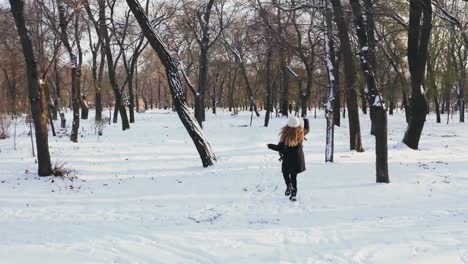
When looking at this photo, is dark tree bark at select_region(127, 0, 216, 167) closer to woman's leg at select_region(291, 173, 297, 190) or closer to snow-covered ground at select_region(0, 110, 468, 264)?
snow-covered ground at select_region(0, 110, 468, 264)

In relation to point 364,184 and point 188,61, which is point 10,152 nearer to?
point 364,184

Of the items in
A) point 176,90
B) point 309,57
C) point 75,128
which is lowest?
point 75,128

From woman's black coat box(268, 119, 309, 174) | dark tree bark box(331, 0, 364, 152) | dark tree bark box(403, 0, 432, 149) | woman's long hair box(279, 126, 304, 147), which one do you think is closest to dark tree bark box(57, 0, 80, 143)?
dark tree bark box(331, 0, 364, 152)

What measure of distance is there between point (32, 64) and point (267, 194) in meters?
6.33

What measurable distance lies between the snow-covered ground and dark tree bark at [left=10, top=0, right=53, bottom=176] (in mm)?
524

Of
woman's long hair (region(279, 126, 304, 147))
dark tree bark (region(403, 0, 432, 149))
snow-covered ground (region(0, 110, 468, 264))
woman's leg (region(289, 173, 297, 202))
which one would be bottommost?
snow-covered ground (region(0, 110, 468, 264))

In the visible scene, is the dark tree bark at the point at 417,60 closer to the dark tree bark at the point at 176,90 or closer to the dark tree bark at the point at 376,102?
the dark tree bark at the point at 376,102

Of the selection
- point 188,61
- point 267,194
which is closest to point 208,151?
point 267,194

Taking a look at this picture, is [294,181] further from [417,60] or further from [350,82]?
[417,60]

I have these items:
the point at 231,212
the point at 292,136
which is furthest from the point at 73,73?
the point at 231,212

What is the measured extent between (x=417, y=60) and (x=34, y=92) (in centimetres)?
1263

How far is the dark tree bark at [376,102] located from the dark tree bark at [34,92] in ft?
24.5

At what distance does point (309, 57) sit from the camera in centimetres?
3753

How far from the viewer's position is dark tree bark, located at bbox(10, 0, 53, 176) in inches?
432
